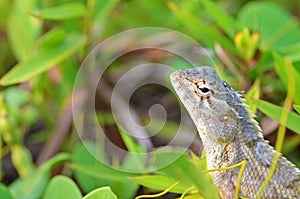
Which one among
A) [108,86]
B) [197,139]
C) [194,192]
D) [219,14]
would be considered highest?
[219,14]

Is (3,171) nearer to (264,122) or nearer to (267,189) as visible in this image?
(264,122)

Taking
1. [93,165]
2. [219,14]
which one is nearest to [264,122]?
[219,14]

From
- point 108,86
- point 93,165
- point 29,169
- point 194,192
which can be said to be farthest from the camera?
point 108,86

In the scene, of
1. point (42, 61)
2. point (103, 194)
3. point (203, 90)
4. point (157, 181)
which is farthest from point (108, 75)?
point (103, 194)

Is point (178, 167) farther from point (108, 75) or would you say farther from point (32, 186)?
point (108, 75)

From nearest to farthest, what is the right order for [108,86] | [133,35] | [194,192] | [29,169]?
[194,192] → [29,169] → [108,86] → [133,35]

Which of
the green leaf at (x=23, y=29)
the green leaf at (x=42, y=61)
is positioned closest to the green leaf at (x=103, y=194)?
the green leaf at (x=42, y=61)

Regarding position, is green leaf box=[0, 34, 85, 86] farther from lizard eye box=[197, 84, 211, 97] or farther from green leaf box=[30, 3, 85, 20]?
lizard eye box=[197, 84, 211, 97]
